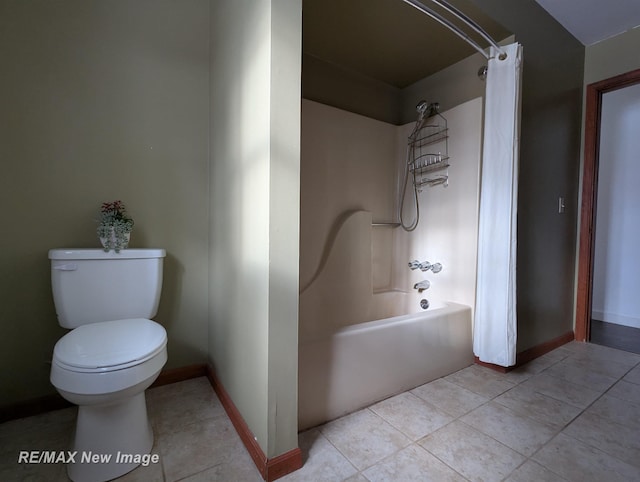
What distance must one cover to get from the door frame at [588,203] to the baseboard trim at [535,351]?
0.55ft

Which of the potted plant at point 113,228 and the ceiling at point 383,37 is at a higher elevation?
the ceiling at point 383,37

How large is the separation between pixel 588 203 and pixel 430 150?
1350 mm

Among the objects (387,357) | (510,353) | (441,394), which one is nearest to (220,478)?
(387,357)

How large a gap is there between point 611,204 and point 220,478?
4069 millimetres

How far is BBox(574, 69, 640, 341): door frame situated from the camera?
2314 mm

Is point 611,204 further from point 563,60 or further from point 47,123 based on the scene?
point 47,123

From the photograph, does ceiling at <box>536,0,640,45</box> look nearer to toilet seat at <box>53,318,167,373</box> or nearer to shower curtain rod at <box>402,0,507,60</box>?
shower curtain rod at <box>402,0,507,60</box>

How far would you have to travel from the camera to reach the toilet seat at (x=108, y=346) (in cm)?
93

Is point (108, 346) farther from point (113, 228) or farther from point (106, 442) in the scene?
point (113, 228)

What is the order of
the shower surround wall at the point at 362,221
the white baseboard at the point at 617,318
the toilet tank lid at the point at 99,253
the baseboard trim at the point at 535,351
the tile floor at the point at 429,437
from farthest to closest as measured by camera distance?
1. the white baseboard at the point at 617,318
2. the shower surround wall at the point at 362,221
3. the baseboard trim at the point at 535,351
4. the toilet tank lid at the point at 99,253
5. the tile floor at the point at 429,437

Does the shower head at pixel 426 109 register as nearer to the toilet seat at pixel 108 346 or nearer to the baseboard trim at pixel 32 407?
the toilet seat at pixel 108 346

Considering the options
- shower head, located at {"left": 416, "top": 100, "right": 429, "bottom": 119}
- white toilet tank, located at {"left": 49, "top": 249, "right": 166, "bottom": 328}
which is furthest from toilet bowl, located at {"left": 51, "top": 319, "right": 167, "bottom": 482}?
shower head, located at {"left": 416, "top": 100, "right": 429, "bottom": 119}

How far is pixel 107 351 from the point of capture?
3.29 feet

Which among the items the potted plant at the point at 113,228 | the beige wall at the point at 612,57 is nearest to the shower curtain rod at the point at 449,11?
the beige wall at the point at 612,57
